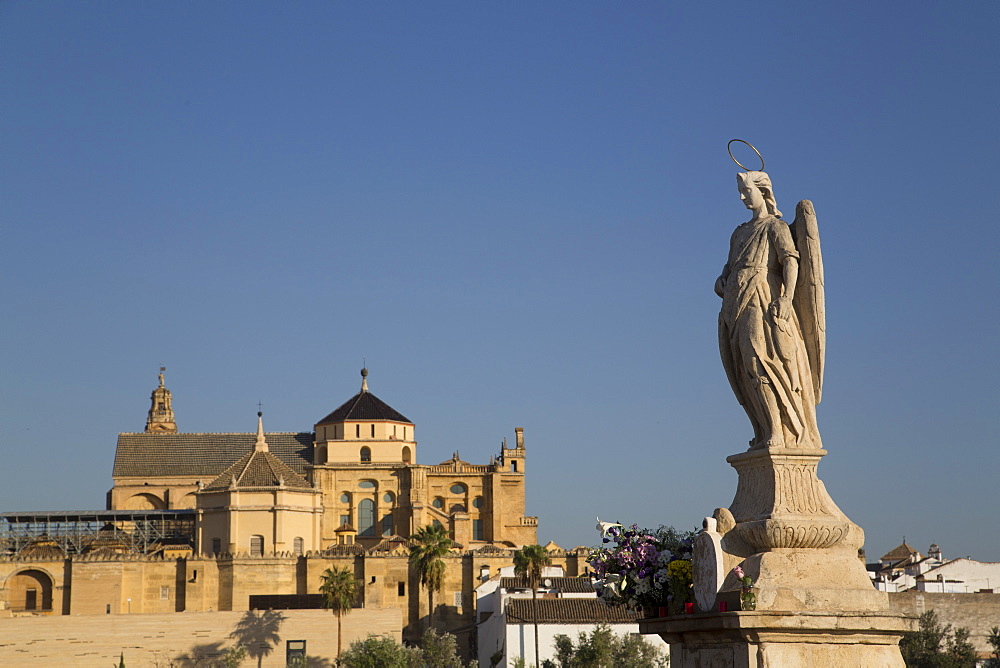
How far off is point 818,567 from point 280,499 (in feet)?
244

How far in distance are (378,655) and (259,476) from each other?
22.1 m

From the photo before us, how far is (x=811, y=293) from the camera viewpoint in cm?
796

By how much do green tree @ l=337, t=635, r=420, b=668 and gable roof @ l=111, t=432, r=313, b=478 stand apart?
1158 inches

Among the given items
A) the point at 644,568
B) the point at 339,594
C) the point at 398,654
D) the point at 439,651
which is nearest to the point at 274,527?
the point at 339,594

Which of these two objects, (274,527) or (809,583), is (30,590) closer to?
(274,527)

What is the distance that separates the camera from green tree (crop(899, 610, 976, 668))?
57781mm

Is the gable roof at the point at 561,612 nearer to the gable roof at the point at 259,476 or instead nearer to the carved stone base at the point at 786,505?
the gable roof at the point at 259,476

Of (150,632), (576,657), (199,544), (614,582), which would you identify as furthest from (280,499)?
(614,582)

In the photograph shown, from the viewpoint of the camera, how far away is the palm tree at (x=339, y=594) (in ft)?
218

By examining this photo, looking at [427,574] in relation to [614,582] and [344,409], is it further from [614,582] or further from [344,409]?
[614,582]

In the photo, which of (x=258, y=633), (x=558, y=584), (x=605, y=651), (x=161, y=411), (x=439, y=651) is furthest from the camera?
(x=161, y=411)

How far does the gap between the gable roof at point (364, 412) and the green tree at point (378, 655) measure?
2835 centimetres

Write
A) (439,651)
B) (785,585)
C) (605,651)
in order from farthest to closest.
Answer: (439,651) → (605,651) → (785,585)

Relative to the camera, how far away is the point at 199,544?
79.9 metres
